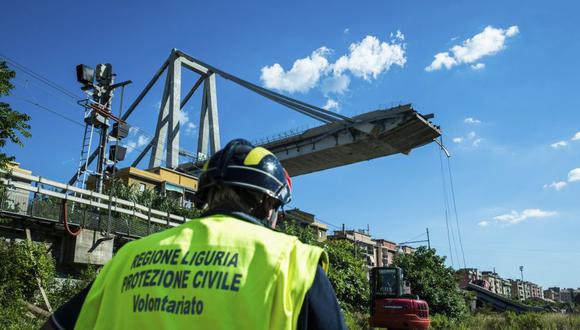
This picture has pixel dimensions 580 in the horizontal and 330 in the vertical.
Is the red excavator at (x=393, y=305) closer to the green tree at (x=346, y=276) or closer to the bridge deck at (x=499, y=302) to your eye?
the green tree at (x=346, y=276)

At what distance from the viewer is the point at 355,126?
54.4 metres

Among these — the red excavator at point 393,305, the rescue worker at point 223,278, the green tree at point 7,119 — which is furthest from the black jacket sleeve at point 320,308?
the red excavator at point 393,305

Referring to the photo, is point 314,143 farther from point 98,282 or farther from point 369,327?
point 98,282

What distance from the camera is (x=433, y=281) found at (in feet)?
112

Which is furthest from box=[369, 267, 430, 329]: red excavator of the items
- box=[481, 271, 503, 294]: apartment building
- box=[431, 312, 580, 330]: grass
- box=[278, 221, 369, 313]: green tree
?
box=[481, 271, 503, 294]: apartment building

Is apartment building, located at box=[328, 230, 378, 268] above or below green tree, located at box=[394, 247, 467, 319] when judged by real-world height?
above

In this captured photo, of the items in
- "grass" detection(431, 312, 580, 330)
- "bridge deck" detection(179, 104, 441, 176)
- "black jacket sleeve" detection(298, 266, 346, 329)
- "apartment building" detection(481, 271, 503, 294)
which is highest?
"bridge deck" detection(179, 104, 441, 176)

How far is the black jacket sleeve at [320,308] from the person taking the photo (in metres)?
1.63

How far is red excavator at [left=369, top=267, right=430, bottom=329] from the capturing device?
18.1m

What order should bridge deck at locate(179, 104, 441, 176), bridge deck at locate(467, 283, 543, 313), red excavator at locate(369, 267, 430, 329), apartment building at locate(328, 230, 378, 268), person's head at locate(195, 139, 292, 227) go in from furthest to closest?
apartment building at locate(328, 230, 378, 268) < bridge deck at locate(179, 104, 441, 176) < bridge deck at locate(467, 283, 543, 313) < red excavator at locate(369, 267, 430, 329) < person's head at locate(195, 139, 292, 227)

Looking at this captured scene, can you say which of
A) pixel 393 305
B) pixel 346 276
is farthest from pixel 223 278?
pixel 346 276

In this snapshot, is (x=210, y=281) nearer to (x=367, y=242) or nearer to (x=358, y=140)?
(x=358, y=140)

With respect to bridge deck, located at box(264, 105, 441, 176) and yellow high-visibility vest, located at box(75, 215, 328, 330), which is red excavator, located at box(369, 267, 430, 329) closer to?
yellow high-visibility vest, located at box(75, 215, 328, 330)

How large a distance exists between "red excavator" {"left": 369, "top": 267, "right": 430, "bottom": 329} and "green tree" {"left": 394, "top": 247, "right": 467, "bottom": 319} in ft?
45.6
